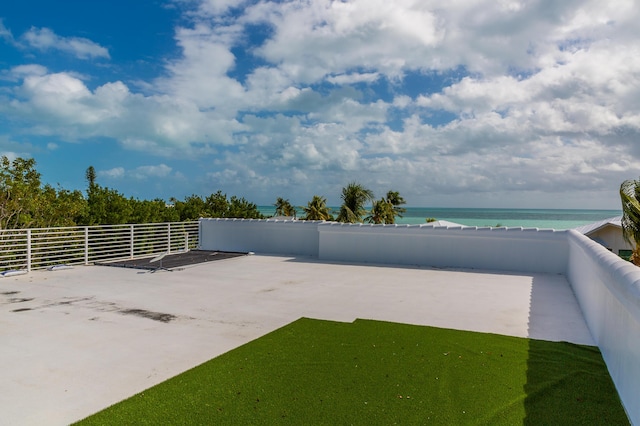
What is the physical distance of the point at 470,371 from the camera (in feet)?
13.2

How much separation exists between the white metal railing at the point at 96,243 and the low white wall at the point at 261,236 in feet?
2.36

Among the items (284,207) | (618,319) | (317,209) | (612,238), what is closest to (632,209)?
(618,319)

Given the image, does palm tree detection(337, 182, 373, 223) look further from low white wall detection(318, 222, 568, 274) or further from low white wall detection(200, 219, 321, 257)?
low white wall detection(318, 222, 568, 274)

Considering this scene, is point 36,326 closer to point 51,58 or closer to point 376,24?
point 376,24

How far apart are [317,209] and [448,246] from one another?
18.2 meters

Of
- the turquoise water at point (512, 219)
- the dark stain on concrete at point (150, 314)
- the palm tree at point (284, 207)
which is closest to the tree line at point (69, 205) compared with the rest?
the dark stain on concrete at point (150, 314)

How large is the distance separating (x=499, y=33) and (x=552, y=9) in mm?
1570

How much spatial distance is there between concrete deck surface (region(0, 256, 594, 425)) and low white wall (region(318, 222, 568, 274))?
754 mm

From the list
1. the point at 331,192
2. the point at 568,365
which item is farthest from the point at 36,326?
the point at 331,192

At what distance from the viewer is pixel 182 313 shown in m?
6.34

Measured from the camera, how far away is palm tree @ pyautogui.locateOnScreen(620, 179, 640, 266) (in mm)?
6984

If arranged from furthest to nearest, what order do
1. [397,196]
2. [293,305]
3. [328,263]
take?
[397,196]
[328,263]
[293,305]

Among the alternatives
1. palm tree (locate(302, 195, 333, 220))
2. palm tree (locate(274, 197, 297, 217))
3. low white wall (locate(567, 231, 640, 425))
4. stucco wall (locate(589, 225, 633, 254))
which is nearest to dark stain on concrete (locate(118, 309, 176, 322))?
low white wall (locate(567, 231, 640, 425))

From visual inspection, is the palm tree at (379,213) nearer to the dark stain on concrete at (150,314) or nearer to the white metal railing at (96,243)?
the white metal railing at (96,243)
